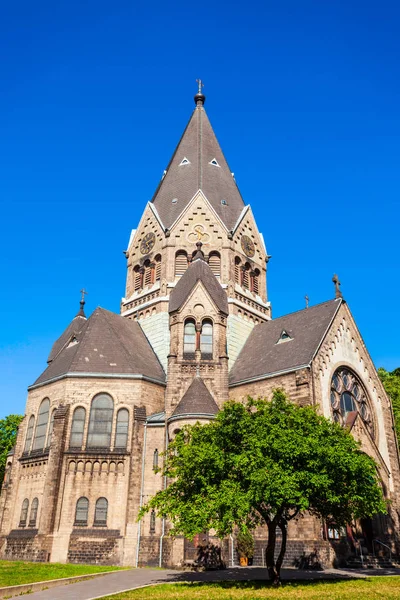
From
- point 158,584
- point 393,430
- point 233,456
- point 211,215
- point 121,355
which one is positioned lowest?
point 158,584

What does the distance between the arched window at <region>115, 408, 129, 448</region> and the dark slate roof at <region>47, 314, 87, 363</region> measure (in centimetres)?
1095

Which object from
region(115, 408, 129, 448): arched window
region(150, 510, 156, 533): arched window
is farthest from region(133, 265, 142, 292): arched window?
region(150, 510, 156, 533): arched window

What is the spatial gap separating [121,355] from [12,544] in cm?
1187

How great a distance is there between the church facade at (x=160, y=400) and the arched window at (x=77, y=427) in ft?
0.19

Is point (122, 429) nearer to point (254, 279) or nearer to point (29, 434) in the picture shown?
point (29, 434)

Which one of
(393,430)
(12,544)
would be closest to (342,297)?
(393,430)

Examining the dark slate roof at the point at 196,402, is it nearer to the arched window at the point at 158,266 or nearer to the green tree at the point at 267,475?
the green tree at the point at 267,475

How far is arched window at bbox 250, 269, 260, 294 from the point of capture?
42.6 metres

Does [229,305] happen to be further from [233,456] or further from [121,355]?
[233,456]

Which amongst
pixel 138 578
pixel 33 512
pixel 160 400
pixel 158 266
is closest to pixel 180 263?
pixel 158 266

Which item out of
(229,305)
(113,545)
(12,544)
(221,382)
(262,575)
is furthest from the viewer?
(229,305)

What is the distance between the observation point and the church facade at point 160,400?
26.8 meters

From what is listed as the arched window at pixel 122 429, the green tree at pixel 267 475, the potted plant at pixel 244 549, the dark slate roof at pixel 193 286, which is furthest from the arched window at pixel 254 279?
Answer: the green tree at pixel 267 475

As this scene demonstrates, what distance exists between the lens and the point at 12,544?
2858cm
